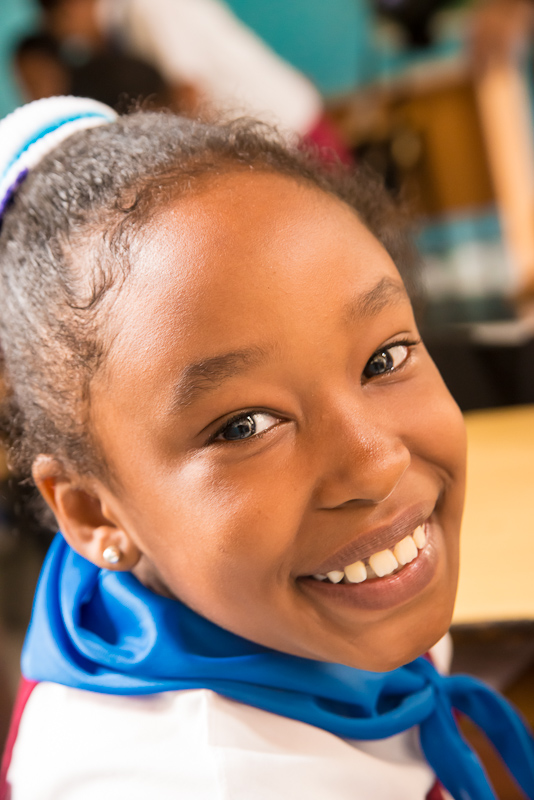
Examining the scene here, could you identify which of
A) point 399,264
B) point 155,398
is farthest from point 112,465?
point 399,264

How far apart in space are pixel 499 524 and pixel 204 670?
0.55 metres

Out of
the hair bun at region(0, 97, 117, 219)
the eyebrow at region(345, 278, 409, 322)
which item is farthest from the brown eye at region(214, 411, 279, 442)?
the hair bun at region(0, 97, 117, 219)

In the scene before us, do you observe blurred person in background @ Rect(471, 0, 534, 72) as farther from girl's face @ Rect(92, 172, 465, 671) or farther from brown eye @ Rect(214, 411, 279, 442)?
brown eye @ Rect(214, 411, 279, 442)

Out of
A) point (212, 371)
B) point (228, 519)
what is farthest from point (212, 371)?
point (228, 519)

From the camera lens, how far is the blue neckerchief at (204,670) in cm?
75

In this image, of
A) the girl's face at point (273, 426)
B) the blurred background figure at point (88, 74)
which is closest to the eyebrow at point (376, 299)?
the girl's face at point (273, 426)

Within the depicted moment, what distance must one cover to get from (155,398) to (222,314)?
10 cm

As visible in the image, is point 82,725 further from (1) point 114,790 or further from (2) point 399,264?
(2) point 399,264

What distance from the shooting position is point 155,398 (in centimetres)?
67

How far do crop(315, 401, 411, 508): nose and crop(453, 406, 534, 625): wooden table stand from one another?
0.38m

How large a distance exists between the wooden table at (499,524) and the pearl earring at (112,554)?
0.45 m

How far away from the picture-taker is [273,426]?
68cm

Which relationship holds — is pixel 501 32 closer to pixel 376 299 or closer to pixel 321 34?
pixel 321 34

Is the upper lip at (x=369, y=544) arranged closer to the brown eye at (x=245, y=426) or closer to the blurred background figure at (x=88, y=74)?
the brown eye at (x=245, y=426)
